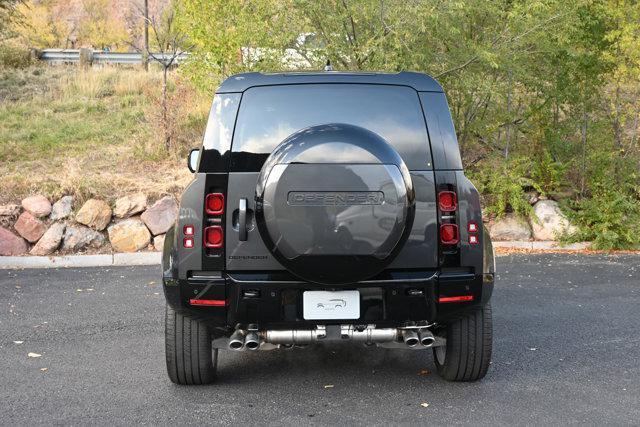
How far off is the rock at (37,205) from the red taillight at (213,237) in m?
7.55

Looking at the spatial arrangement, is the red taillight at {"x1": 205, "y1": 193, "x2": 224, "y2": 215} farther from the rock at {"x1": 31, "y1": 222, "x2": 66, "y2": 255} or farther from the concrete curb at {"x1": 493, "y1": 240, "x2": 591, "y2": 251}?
the concrete curb at {"x1": 493, "y1": 240, "x2": 591, "y2": 251}

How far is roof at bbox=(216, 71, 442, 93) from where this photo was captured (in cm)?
472

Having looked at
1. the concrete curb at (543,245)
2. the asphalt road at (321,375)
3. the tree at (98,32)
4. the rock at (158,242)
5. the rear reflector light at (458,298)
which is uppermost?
the tree at (98,32)

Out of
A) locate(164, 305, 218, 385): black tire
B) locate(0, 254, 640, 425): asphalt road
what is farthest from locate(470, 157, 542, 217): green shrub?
locate(164, 305, 218, 385): black tire

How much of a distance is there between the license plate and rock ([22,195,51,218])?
784cm

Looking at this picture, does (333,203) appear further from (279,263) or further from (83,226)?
(83,226)

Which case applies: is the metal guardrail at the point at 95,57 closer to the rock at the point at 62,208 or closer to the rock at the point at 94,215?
the rock at the point at 62,208

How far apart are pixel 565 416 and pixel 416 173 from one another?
1.59 metres

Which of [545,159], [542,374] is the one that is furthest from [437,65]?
[542,374]

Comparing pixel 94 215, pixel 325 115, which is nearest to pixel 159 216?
pixel 94 215

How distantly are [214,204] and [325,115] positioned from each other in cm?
83

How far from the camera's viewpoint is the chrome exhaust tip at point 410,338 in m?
4.68

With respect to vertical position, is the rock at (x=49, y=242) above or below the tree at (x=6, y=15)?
below

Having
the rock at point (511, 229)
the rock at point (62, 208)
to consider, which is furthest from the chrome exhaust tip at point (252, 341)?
the rock at point (511, 229)
